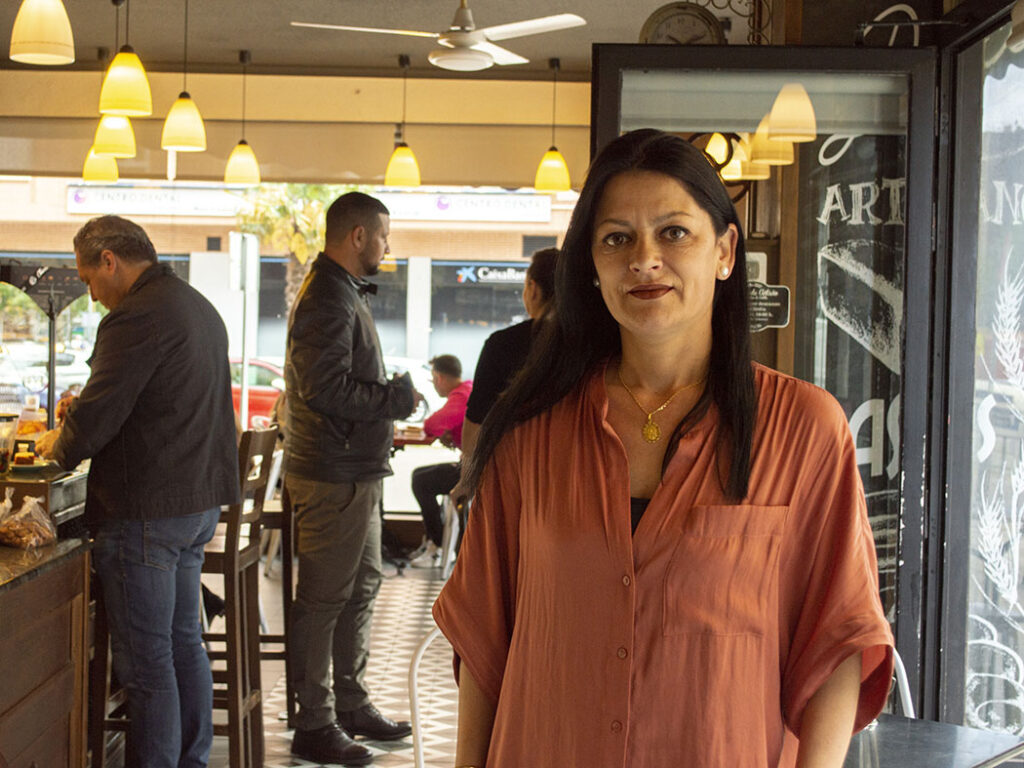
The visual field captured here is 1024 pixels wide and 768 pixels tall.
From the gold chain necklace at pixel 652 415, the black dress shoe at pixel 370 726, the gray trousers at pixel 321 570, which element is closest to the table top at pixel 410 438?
the black dress shoe at pixel 370 726

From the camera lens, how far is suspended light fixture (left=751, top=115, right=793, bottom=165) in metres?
3.28

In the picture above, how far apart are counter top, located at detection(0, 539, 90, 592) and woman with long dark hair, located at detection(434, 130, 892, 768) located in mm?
1759

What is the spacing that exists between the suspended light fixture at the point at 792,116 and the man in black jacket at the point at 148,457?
174cm

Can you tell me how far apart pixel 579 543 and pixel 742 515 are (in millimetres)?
197

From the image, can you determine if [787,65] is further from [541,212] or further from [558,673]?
[541,212]

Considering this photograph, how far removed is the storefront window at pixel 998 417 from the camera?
3.18 meters

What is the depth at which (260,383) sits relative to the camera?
11.6m

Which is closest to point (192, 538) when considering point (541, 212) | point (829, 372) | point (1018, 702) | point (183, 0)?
point (829, 372)

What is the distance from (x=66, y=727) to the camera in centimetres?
338

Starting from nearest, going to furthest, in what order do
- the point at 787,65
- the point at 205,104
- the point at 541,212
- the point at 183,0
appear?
the point at 787,65 → the point at 183,0 → the point at 205,104 → the point at 541,212

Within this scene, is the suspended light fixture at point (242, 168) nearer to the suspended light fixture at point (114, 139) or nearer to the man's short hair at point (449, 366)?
the suspended light fixture at point (114, 139)

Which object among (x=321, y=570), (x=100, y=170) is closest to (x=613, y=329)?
(x=321, y=570)

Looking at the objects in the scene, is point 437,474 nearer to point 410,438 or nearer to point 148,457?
point 410,438

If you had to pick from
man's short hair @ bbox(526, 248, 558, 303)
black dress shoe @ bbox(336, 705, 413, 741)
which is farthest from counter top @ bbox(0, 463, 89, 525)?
man's short hair @ bbox(526, 248, 558, 303)
